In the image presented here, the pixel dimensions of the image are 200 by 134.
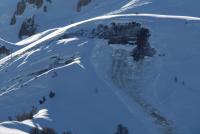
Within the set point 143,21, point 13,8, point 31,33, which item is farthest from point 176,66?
point 13,8

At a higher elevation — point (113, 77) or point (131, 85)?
point (113, 77)

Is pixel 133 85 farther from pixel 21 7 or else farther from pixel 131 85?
pixel 21 7

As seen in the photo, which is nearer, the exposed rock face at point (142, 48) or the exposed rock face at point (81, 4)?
the exposed rock face at point (142, 48)

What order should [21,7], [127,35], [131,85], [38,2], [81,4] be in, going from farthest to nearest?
[21,7] → [38,2] → [81,4] → [127,35] → [131,85]

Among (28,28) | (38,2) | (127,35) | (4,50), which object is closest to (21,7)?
(38,2)

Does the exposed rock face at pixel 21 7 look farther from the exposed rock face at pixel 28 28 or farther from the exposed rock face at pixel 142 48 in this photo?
the exposed rock face at pixel 142 48

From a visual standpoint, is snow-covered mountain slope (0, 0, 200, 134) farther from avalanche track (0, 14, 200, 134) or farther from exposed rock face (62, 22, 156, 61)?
exposed rock face (62, 22, 156, 61)

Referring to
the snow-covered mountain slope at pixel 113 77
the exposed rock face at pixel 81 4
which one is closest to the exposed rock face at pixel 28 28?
the exposed rock face at pixel 81 4
